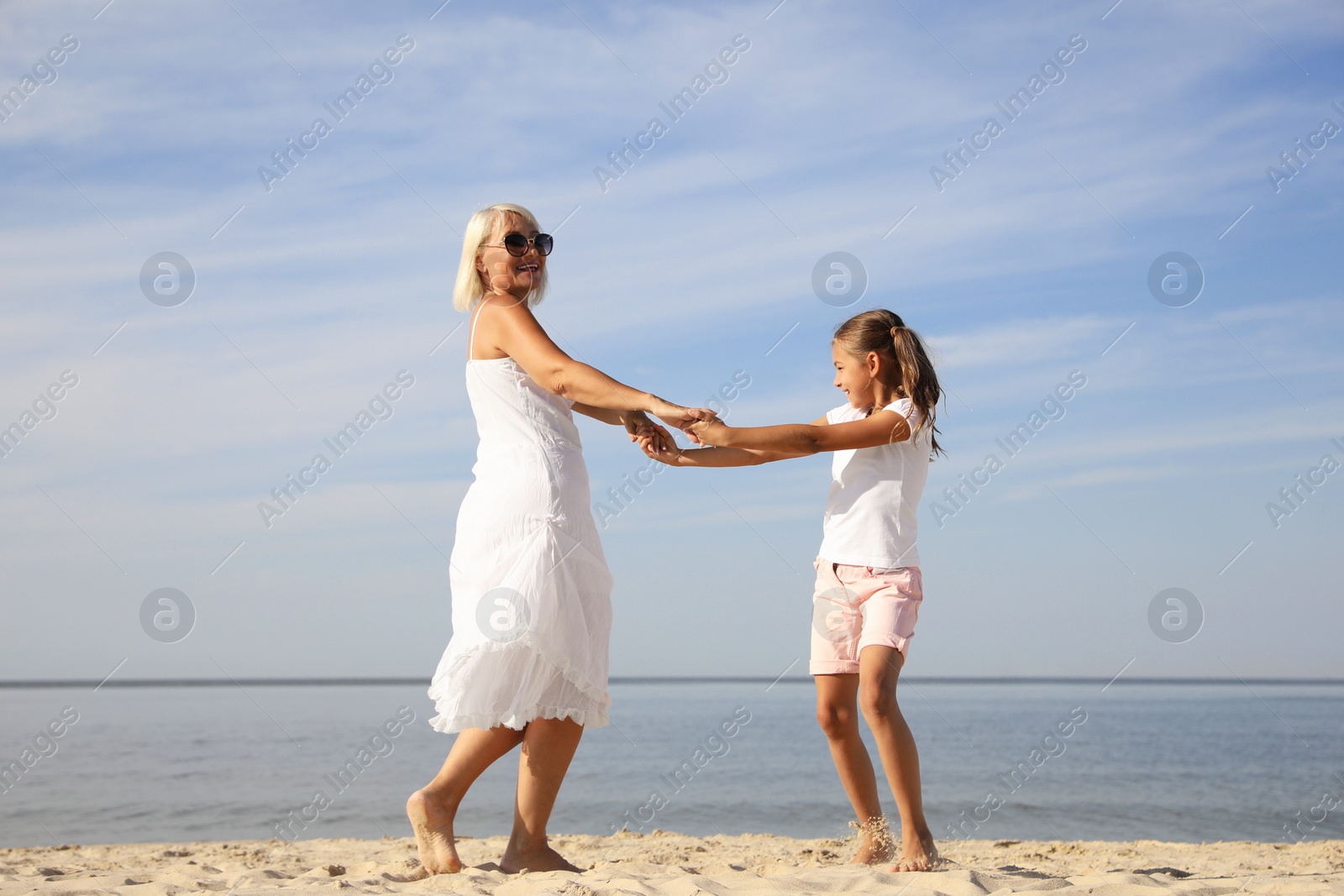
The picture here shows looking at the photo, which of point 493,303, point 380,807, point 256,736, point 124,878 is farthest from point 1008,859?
point 256,736

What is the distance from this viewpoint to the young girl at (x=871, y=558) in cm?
360

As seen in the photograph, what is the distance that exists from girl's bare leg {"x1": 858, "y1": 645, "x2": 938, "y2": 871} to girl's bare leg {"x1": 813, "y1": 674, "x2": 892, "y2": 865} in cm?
15

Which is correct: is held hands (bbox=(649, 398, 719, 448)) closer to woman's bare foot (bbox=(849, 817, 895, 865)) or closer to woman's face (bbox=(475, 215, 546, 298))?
woman's face (bbox=(475, 215, 546, 298))

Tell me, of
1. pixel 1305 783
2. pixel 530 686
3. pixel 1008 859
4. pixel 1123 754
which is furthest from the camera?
pixel 1123 754

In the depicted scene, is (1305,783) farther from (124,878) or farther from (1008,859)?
(124,878)

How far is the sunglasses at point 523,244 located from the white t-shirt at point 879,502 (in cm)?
134

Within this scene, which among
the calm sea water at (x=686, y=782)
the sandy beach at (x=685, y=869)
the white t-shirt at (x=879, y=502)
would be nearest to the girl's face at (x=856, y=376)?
the white t-shirt at (x=879, y=502)

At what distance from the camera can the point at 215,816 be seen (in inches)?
287

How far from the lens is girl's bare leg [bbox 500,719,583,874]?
11.0ft

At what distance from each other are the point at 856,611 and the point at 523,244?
6.21 ft

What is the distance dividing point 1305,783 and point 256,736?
1223 centimetres

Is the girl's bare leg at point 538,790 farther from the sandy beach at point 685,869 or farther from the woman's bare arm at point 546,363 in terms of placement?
the woman's bare arm at point 546,363

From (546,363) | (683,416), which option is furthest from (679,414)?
(546,363)

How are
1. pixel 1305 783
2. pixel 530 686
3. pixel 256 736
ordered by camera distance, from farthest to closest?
pixel 256 736 < pixel 1305 783 < pixel 530 686
